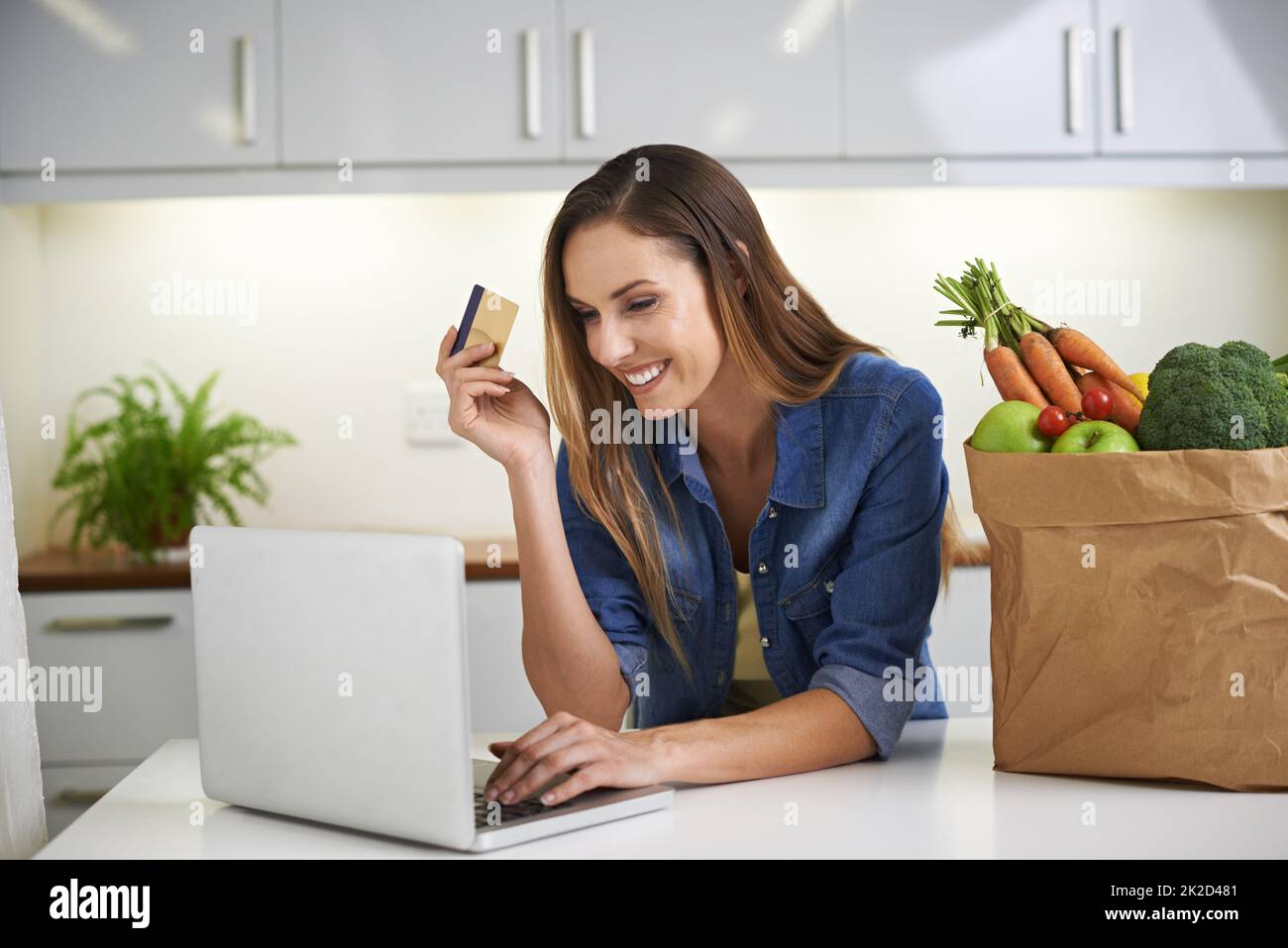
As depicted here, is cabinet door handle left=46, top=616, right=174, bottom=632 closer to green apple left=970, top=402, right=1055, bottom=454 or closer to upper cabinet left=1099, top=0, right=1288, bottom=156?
green apple left=970, top=402, right=1055, bottom=454

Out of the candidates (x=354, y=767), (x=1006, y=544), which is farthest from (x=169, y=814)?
(x=1006, y=544)

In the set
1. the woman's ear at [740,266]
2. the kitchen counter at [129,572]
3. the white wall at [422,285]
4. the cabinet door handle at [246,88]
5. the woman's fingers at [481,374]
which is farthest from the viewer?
the white wall at [422,285]

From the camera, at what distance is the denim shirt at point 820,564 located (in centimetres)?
115

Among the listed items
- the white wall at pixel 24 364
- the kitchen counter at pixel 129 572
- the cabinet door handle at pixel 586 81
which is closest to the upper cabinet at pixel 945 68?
the cabinet door handle at pixel 586 81

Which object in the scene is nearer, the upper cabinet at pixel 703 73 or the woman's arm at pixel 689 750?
the woman's arm at pixel 689 750

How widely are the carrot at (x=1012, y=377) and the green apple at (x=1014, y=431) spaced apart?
0.05 m

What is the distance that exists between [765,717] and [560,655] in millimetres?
298

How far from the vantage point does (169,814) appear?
93cm

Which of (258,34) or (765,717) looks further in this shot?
(258,34)

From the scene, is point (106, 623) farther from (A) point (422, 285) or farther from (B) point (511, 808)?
(B) point (511, 808)

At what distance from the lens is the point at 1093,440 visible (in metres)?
0.96

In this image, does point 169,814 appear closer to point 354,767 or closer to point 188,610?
point 354,767

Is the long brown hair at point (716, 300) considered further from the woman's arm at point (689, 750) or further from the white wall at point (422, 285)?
the white wall at point (422, 285)

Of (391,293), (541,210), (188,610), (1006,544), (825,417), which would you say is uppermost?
(541,210)
